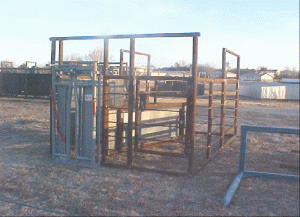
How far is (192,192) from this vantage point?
518cm

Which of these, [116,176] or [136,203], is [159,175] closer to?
[116,176]

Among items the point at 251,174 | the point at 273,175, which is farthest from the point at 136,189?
the point at 273,175

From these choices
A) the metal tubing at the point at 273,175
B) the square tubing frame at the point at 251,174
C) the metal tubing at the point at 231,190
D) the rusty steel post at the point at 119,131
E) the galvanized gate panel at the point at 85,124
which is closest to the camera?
the metal tubing at the point at 231,190

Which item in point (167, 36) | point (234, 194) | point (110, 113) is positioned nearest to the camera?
point (234, 194)

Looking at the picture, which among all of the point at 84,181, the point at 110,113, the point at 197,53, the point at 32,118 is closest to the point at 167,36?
the point at 197,53

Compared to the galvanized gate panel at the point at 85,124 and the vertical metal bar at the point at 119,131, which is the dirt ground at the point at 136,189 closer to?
the galvanized gate panel at the point at 85,124

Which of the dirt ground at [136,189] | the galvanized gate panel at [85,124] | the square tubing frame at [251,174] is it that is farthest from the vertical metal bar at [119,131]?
the square tubing frame at [251,174]

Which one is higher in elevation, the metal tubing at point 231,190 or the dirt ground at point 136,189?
the metal tubing at point 231,190

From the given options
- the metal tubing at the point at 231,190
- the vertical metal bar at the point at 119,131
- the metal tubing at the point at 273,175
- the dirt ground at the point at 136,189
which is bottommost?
the dirt ground at the point at 136,189

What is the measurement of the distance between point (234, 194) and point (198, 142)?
4291mm

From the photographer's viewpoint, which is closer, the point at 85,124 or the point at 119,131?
the point at 85,124

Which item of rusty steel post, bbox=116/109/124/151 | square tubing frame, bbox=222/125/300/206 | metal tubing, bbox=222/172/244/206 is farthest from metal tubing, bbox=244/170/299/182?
rusty steel post, bbox=116/109/124/151

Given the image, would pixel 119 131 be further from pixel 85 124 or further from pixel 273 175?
pixel 273 175

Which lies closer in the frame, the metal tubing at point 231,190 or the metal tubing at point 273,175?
the metal tubing at point 231,190
